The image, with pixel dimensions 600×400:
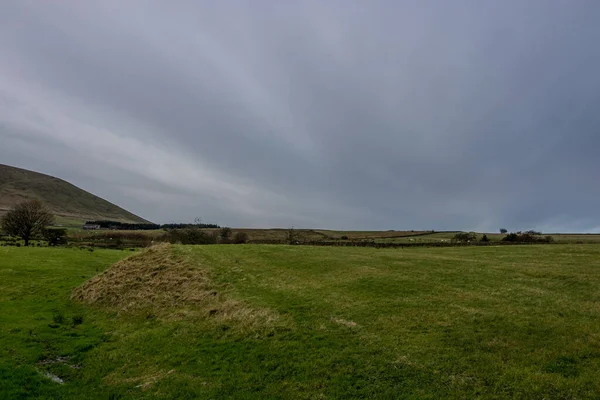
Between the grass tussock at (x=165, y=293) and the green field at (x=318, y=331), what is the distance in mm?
143

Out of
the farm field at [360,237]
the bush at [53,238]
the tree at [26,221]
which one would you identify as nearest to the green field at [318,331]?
the farm field at [360,237]

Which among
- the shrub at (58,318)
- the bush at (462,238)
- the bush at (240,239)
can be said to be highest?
the bush at (462,238)

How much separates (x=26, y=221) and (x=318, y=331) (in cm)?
9581

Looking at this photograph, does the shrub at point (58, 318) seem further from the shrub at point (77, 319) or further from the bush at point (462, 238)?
the bush at point (462, 238)

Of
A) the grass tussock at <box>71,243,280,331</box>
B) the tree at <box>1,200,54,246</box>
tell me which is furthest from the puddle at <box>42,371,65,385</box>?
the tree at <box>1,200,54,246</box>

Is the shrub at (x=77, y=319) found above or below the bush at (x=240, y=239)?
below

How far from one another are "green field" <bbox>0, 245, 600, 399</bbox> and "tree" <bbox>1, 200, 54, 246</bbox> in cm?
6613

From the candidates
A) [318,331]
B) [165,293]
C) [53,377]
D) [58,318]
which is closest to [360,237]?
[165,293]

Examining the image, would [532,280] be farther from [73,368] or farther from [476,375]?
[73,368]

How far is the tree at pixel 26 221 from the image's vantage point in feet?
273

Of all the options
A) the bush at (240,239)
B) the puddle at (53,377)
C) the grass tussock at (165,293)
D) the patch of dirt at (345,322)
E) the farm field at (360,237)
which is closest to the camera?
the puddle at (53,377)

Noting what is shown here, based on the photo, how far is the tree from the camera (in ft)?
273

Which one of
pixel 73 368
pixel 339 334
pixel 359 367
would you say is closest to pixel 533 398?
pixel 359 367

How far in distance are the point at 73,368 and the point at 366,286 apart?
1693cm
